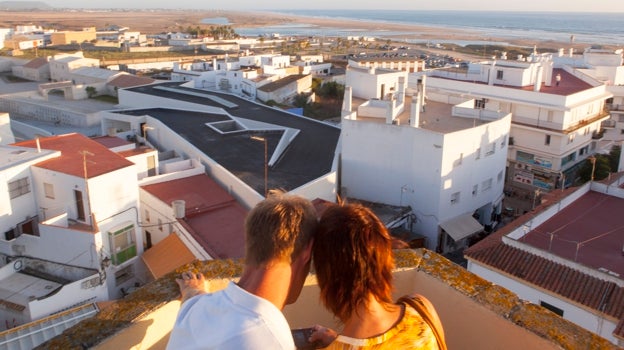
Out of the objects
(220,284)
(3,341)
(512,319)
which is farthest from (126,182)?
(512,319)

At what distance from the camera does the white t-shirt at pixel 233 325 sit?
6.86 ft

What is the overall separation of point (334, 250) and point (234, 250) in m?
13.0

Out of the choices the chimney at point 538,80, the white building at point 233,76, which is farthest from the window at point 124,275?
the white building at point 233,76

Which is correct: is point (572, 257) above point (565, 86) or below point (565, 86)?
below

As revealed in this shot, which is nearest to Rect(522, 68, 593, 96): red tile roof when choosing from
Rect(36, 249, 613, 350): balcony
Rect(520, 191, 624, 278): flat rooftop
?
Rect(520, 191, 624, 278): flat rooftop

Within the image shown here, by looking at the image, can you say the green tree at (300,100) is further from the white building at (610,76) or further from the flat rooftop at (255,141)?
the white building at (610,76)

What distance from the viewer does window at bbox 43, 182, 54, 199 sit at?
16391 millimetres

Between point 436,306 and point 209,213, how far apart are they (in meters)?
14.4

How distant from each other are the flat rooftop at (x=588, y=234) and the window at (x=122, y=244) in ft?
38.0

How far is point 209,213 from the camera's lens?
17.5 metres

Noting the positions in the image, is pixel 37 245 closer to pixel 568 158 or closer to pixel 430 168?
pixel 430 168

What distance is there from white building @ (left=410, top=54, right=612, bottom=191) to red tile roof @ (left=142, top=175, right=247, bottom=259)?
14.9 meters

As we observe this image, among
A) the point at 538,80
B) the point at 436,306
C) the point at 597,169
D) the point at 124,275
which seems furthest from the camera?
the point at 538,80

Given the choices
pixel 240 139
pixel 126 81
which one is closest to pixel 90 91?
pixel 126 81
